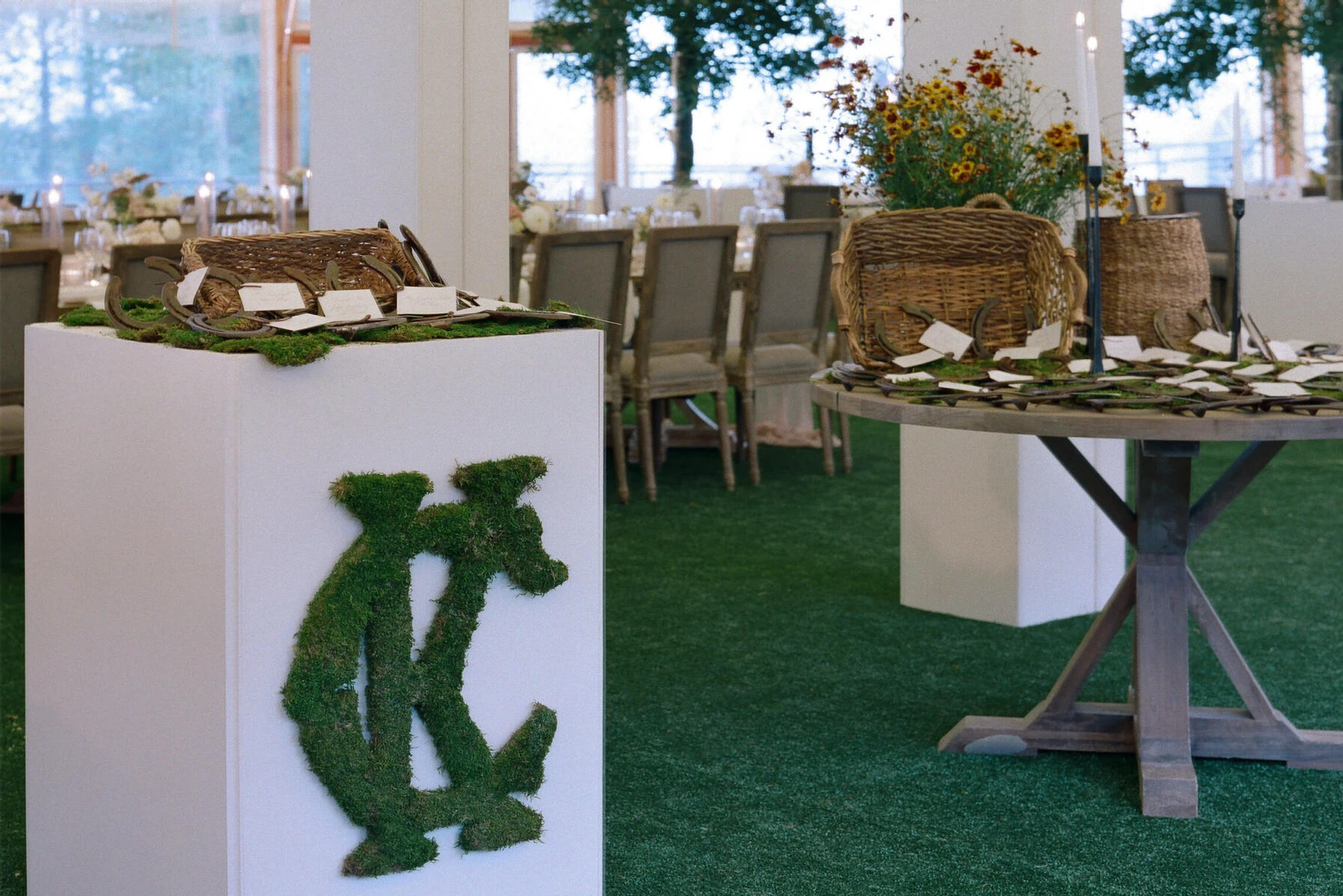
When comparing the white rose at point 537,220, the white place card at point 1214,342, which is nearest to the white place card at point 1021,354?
the white place card at point 1214,342

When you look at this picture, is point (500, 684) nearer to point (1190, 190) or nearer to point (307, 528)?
point (307, 528)

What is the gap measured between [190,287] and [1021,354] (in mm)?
1453

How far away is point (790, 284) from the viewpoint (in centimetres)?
550

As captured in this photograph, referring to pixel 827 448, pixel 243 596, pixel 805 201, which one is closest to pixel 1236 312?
pixel 243 596

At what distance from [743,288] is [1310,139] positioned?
7.85 meters

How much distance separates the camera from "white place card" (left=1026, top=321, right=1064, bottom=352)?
270cm

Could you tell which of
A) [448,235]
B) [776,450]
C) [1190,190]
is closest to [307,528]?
[448,235]

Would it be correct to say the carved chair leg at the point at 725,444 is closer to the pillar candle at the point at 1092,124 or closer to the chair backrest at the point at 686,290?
the chair backrest at the point at 686,290

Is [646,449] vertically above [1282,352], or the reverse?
[1282,352]

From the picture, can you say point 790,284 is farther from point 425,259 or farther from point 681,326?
point 425,259

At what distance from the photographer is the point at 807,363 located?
562 cm

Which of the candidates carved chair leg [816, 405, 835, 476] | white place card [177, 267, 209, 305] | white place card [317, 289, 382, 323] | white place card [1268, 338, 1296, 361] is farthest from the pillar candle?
carved chair leg [816, 405, 835, 476]

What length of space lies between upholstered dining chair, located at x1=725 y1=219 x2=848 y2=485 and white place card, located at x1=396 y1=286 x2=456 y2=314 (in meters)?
3.46

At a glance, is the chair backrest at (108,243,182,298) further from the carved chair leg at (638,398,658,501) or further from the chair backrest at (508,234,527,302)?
the carved chair leg at (638,398,658,501)
